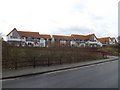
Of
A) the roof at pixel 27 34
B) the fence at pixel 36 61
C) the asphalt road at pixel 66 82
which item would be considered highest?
the roof at pixel 27 34

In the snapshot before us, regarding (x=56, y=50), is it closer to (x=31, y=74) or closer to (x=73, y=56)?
(x=73, y=56)

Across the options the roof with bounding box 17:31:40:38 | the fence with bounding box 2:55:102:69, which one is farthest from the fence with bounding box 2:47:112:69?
the roof with bounding box 17:31:40:38

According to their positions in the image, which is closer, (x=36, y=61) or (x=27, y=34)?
(x=36, y=61)

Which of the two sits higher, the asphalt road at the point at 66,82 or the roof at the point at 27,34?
the roof at the point at 27,34

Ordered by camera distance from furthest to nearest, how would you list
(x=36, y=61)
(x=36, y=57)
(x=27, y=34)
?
1. (x=27, y=34)
2. (x=36, y=57)
3. (x=36, y=61)

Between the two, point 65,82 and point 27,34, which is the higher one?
point 27,34

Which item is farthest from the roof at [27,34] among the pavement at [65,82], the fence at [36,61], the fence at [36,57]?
the pavement at [65,82]

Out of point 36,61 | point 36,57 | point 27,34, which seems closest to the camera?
point 36,61

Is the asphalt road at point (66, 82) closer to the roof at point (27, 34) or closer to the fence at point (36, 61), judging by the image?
the fence at point (36, 61)

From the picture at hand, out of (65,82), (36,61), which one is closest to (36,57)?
(36,61)

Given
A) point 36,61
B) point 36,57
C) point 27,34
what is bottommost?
point 36,61

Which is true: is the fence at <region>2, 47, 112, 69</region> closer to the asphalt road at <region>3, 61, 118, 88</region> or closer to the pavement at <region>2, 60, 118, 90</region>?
the pavement at <region>2, 60, 118, 90</region>

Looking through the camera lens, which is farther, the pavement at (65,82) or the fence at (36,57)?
the fence at (36,57)

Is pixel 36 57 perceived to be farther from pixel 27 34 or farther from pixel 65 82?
pixel 27 34
